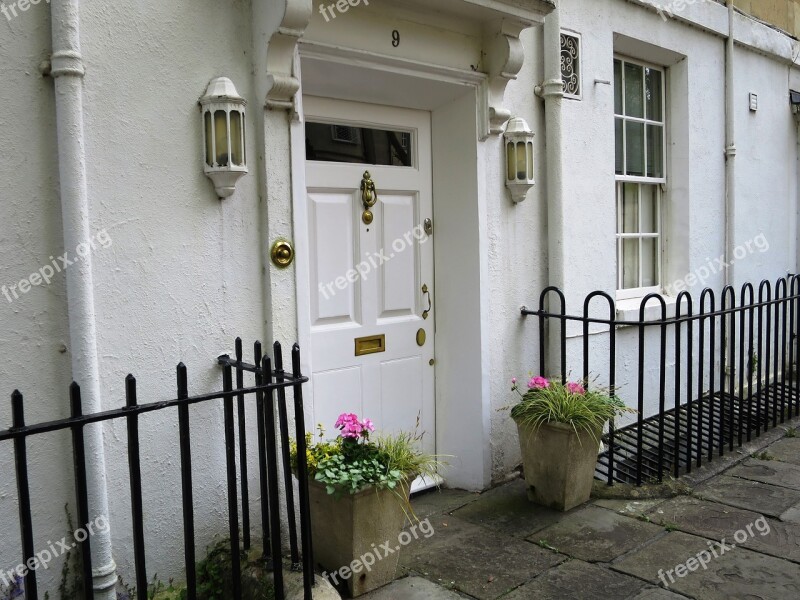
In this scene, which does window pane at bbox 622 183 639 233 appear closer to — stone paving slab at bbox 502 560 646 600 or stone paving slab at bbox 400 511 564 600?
stone paving slab at bbox 400 511 564 600

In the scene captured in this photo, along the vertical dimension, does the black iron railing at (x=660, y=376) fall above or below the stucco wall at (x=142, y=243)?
below

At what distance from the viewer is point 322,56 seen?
3621mm

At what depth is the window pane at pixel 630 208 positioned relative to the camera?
5.91 m

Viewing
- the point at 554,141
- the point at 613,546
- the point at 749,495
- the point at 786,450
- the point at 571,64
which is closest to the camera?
the point at 613,546

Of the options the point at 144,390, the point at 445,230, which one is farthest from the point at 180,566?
the point at 445,230

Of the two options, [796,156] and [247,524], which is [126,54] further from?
[796,156]

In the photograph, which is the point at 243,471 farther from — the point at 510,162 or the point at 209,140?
the point at 510,162

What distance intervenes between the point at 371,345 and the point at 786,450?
138 inches

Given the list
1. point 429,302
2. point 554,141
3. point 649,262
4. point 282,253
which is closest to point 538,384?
point 429,302

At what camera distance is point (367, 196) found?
421cm

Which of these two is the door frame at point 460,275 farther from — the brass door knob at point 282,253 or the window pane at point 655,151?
the window pane at point 655,151

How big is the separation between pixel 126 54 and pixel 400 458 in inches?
89.2

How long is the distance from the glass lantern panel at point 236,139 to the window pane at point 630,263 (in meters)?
3.83

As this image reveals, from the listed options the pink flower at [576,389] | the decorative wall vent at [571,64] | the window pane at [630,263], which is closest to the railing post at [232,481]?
the pink flower at [576,389]
